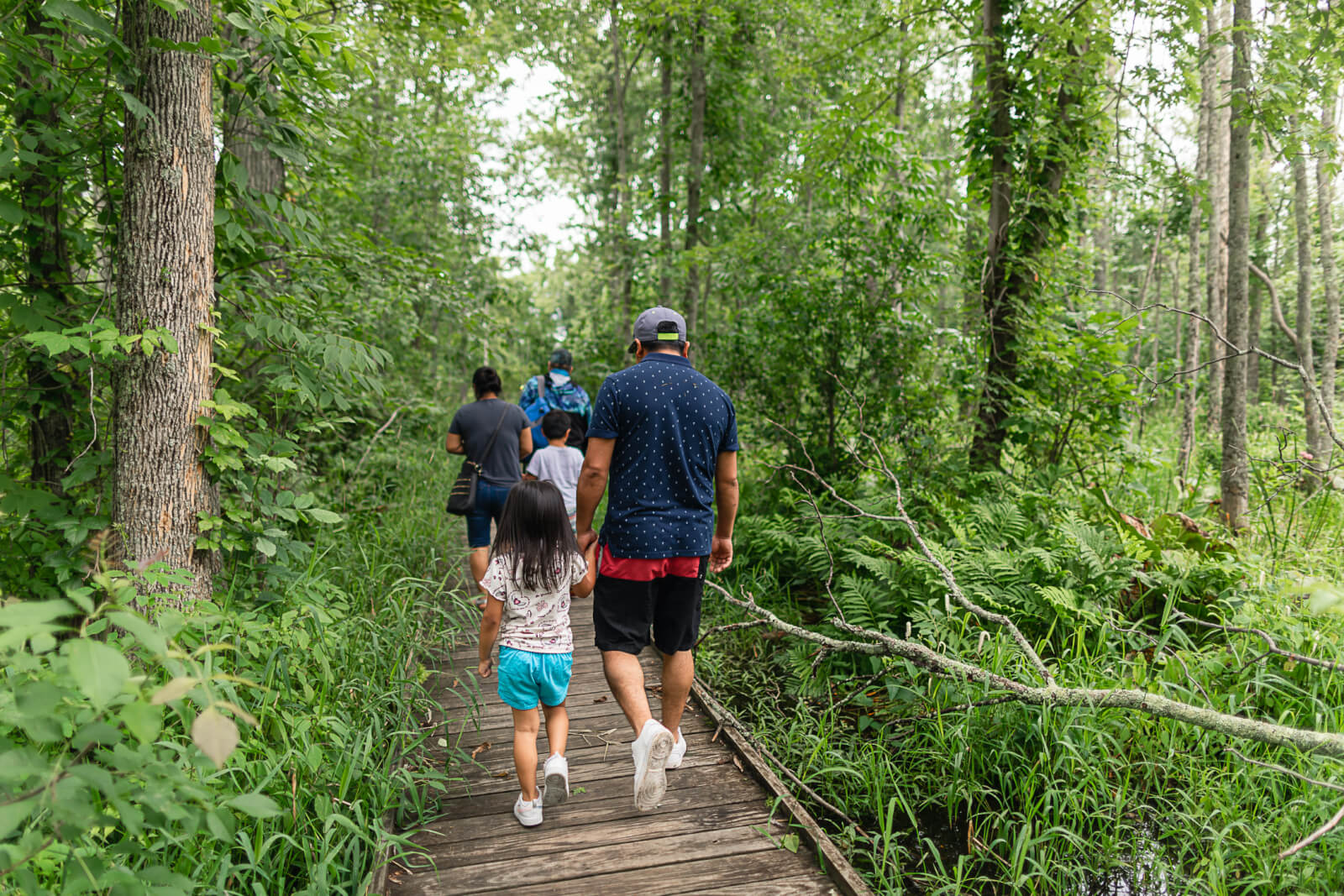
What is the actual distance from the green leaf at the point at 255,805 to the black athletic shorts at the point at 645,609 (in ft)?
5.74

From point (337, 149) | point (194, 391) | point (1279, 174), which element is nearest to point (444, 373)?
point (337, 149)

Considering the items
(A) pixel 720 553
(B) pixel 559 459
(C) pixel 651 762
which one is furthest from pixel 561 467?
(C) pixel 651 762

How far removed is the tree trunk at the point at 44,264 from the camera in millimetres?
3775

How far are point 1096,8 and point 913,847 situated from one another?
689cm

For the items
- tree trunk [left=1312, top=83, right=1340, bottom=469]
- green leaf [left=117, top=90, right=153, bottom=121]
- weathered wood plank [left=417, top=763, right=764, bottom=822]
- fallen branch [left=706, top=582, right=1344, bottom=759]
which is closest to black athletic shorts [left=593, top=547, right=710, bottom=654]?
weathered wood plank [left=417, top=763, right=764, bottom=822]

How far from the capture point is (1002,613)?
16.1 ft

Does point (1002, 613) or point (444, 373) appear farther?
point (444, 373)

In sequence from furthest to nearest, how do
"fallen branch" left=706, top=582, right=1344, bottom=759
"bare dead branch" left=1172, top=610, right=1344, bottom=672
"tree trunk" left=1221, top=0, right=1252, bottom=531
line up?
"tree trunk" left=1221, top=0, right=1252, bottom=531
"bare dead branch" left=1172, top=610, right=1344, bottom=672
"fallen branch" left=706, top=582, right=1344, bottom=759

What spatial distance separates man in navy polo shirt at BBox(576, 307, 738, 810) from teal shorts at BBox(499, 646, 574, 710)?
259mm

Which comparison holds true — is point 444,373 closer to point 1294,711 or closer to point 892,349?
point 892,349

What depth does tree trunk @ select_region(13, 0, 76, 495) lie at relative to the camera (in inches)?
149

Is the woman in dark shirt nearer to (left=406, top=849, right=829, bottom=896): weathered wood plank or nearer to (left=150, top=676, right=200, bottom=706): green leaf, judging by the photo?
(left=406, top=849, right=829, bottom=896): weathered wood plank

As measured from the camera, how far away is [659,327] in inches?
143

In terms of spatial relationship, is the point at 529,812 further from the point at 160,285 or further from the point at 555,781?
the point at 160,285
